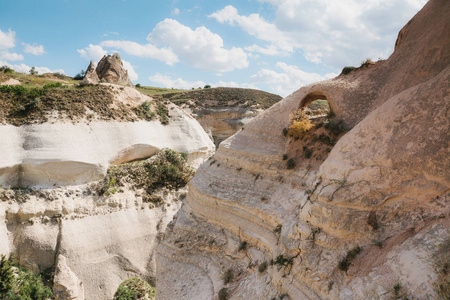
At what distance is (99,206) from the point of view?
21.2 metres

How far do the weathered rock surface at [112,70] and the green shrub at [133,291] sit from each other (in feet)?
85.6

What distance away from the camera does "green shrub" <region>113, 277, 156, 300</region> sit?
16562 mm

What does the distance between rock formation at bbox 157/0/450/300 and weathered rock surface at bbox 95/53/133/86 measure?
25758mm

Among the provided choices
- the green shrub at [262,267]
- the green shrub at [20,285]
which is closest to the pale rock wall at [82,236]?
the green shrub at [20,285]

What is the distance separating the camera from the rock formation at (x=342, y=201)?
291 inches

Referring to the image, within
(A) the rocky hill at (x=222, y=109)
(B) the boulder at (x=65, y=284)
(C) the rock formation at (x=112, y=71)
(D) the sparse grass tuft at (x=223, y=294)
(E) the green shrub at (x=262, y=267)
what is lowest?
(B) the boulder at (x=65, y=284)

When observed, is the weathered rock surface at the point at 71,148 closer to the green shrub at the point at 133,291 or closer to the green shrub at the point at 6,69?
the green shrub at the point at 133,291

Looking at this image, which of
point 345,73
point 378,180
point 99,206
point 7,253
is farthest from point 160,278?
point 345,73

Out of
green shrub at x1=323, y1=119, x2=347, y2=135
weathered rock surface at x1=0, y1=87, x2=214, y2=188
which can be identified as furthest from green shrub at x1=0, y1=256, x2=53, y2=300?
green shrub at x1=323, y1=119, x2=347, y2=135

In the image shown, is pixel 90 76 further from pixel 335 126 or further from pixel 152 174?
pixel 335 126

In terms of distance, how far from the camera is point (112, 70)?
3669 centimetres

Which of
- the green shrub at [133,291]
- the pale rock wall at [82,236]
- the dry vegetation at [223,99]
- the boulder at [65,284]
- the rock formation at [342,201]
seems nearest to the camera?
the rock formation at [342,201]

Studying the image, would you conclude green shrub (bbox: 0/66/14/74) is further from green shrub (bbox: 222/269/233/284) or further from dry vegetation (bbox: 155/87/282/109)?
green shrub (bbox: 222/269/233/284)

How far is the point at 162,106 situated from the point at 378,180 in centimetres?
2497
